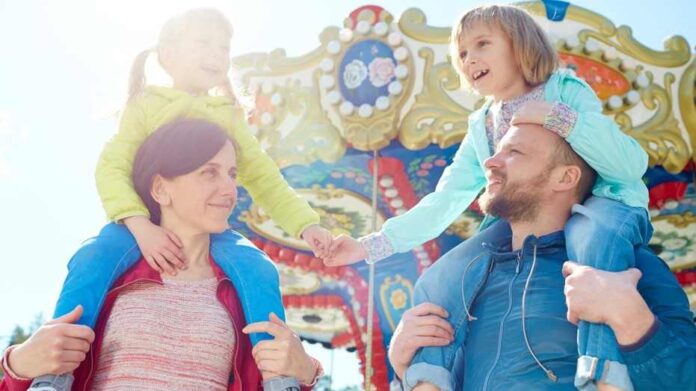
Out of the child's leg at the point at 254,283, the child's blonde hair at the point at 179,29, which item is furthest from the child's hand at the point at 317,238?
the child's blonde hair at the point at 179,29

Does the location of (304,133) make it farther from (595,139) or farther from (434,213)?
(595,139)

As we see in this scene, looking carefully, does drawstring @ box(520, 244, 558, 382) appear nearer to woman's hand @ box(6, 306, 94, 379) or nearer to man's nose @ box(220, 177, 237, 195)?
man's nose @ box(220, 177, 237, 195)

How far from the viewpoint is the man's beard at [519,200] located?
2.40 metres

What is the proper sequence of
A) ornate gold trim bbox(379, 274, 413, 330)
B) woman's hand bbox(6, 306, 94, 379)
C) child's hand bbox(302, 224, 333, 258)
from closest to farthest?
woman's hand bbox(6, 306, 94, 379)
child's hand bbox(302, 224, 333, 258)
ornate gold trim bbox(379, 274, 413, 330)

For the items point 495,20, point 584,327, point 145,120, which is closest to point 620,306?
point 584,327

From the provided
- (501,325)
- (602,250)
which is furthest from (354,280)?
(602,250)

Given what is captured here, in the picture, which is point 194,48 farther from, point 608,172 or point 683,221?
point 683,221

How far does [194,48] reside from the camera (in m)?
2.77

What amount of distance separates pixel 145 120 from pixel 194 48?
12.5 inches

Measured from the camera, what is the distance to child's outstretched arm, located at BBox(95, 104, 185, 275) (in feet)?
7.56

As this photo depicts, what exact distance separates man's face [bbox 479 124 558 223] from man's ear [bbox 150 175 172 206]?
2.97 feet

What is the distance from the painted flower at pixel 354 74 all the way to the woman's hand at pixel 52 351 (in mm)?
3336

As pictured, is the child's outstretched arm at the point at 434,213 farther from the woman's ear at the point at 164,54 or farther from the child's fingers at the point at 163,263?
the woman's ear at the point at 164,54

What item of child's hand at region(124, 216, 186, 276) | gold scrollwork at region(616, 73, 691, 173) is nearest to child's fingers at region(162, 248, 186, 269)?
child's hand at region(124, 216, 186, 276)
